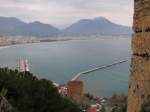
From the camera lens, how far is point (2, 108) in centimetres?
857

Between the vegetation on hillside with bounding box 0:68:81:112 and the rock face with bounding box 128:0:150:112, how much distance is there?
7606mm

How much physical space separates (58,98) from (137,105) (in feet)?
29.3

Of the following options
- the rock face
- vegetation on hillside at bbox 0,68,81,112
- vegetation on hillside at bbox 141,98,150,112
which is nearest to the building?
vegetation on hillside at bbox 0,68,81,112

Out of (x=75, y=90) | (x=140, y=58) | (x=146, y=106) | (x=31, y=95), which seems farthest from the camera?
(x=75, y=90)

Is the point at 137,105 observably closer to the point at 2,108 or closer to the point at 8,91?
the point at 2,108

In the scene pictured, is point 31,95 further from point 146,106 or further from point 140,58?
point 146,106

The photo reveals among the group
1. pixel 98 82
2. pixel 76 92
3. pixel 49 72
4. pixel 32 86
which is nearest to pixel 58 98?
pixel 32 86

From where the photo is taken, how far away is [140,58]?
11.0 feet

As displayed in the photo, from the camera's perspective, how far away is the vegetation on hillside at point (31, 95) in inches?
438

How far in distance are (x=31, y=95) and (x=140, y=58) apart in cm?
850

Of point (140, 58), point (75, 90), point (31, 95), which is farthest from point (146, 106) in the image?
point (75, 90)

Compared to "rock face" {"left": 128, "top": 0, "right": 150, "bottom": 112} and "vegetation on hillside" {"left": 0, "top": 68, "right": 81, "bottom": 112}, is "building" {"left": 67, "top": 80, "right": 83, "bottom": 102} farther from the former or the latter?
"rock face" {"left": 128, "top": 0, "right": 150, "bottom": 112}

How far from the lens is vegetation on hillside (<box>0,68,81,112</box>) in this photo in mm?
11133

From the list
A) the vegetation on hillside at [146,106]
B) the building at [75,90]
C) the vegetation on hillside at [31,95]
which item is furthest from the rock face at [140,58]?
the building at [75,90]
